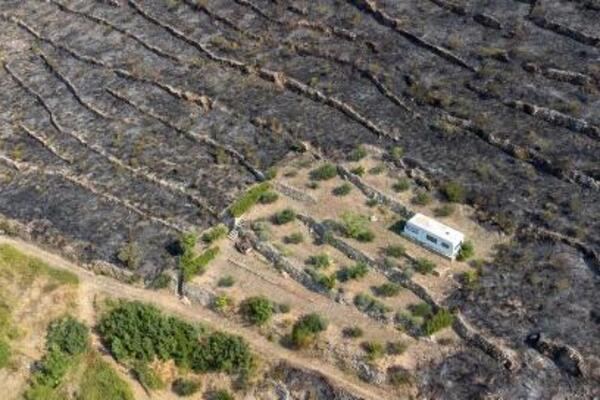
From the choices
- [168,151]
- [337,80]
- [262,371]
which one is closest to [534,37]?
[337,80]

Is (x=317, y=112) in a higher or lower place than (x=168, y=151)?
higher

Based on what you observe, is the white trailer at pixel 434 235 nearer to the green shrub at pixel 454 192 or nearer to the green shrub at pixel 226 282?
the green shrub at pixel 454 192

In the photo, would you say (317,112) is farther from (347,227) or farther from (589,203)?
(589,203)

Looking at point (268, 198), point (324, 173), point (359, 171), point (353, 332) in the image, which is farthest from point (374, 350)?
point (324, 173)

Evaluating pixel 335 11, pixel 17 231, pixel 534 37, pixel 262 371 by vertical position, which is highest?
pixel 534 37

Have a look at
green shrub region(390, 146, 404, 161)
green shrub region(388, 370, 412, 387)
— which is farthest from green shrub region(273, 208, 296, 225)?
green shrub region(388, 370, 412, 387)

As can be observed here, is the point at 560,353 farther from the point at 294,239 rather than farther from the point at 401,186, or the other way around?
Answer: the point at 294,239
